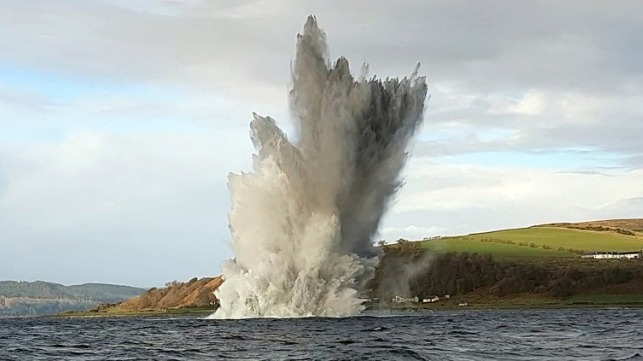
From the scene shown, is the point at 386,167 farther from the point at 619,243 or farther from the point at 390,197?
the point at 619,243

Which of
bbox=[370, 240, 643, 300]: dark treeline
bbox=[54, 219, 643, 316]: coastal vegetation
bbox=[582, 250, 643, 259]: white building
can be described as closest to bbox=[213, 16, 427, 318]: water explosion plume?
bbox=[54, 219, 643, 316]: coastal vegetation

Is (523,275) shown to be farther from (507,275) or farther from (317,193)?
(317,193)

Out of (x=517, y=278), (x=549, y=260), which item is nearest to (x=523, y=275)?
(x=517, y=278)

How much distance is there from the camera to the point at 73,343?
5631cm

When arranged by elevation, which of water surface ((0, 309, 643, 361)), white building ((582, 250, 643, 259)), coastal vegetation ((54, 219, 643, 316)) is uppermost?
white building ((582, 250, 643, 259))

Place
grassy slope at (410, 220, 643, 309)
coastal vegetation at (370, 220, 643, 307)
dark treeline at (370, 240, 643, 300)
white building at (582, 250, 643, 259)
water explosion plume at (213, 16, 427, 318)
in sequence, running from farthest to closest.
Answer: white building at (582, 250, 643, 259) → dark treeline at (370, 240, 643, 300) → coastal vegetation at (370, 220, 643, 307) → grassy slope at (410, 220, 643, 309) → water explosion plume at (213, 16, 427, 318)

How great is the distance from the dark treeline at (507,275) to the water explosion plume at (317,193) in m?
77.2

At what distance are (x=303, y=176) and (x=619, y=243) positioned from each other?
13545cm

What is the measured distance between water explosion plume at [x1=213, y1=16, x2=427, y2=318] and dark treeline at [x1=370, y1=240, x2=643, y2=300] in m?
77.2

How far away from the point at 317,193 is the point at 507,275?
102 m

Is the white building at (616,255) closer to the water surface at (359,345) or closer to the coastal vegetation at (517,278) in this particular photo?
the coastal vegetation at (517,278)

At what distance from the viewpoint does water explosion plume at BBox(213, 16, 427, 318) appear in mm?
79188

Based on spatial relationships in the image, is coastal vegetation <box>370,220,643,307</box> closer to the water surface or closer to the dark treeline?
the dark treeline

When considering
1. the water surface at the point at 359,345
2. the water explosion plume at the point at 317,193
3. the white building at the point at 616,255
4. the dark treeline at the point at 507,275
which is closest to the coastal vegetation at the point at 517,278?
the dark treeline at the point at 507,275
